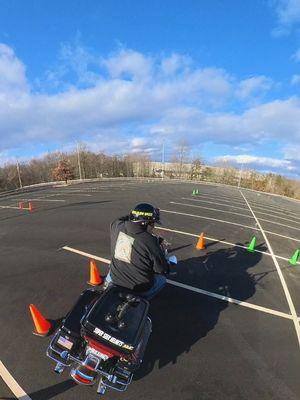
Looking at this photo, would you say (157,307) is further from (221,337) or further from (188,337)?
(221,337)

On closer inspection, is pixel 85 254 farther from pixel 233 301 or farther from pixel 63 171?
pixel 63 171

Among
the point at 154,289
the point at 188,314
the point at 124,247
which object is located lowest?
the point at 188,314

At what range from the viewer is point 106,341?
2750 mm

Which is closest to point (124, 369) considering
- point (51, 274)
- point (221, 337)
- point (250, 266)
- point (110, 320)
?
point (110, 320)

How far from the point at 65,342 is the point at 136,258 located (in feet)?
4.42

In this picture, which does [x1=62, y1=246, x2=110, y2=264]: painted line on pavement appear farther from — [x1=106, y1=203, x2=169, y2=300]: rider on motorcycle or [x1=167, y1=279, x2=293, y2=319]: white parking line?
[x1=106, y1=203, x2=169, y2=300]: rider on motorcycle

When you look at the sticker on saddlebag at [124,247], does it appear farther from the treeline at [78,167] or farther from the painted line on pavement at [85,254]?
the treeline at [78,167]

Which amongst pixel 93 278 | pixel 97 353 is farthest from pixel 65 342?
pixel 93 278

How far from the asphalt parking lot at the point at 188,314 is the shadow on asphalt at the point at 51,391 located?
0.01 meters

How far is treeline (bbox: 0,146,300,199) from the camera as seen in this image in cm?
4659

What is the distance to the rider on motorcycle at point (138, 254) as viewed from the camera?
3.71m

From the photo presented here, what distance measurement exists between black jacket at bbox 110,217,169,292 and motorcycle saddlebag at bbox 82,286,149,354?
636 millimetres

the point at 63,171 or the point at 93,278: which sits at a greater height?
the point at 93,278

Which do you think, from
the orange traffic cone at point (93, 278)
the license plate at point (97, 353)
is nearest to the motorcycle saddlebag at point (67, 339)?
the license plate at point (97, 353)
